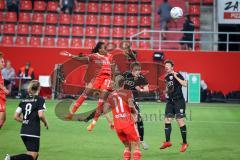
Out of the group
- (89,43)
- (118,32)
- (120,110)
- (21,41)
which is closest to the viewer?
(120,110)

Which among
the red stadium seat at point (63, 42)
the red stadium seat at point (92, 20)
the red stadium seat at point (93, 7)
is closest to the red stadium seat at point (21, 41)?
the red stadium seat at point (63, 42)

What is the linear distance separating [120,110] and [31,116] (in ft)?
6.08

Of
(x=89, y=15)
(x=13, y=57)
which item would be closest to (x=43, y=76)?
(x=13, y=57)

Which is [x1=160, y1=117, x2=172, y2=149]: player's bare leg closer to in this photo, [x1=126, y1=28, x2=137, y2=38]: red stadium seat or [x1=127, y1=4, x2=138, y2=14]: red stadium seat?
[x1=126, y1=28, x2=137, y2=38]: red stadium seat

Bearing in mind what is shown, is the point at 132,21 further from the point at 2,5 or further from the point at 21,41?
the point at 2,5

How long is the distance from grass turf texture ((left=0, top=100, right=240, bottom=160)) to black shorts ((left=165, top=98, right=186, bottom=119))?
0.90 metres

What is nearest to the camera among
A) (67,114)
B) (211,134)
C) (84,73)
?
(211,134)

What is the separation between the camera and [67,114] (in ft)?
64.7

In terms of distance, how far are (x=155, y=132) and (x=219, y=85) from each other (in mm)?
11745

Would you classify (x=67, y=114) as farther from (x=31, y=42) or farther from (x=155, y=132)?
(x=31, y=42)

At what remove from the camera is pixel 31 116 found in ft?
33.6

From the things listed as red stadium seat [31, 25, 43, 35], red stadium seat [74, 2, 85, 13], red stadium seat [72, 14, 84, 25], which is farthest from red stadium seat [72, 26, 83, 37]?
red stadium seat [31, 25, 43, 35]

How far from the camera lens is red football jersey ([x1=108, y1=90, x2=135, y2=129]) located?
1077 cm

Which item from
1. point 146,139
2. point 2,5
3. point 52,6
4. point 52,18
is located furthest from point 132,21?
point 146,139
